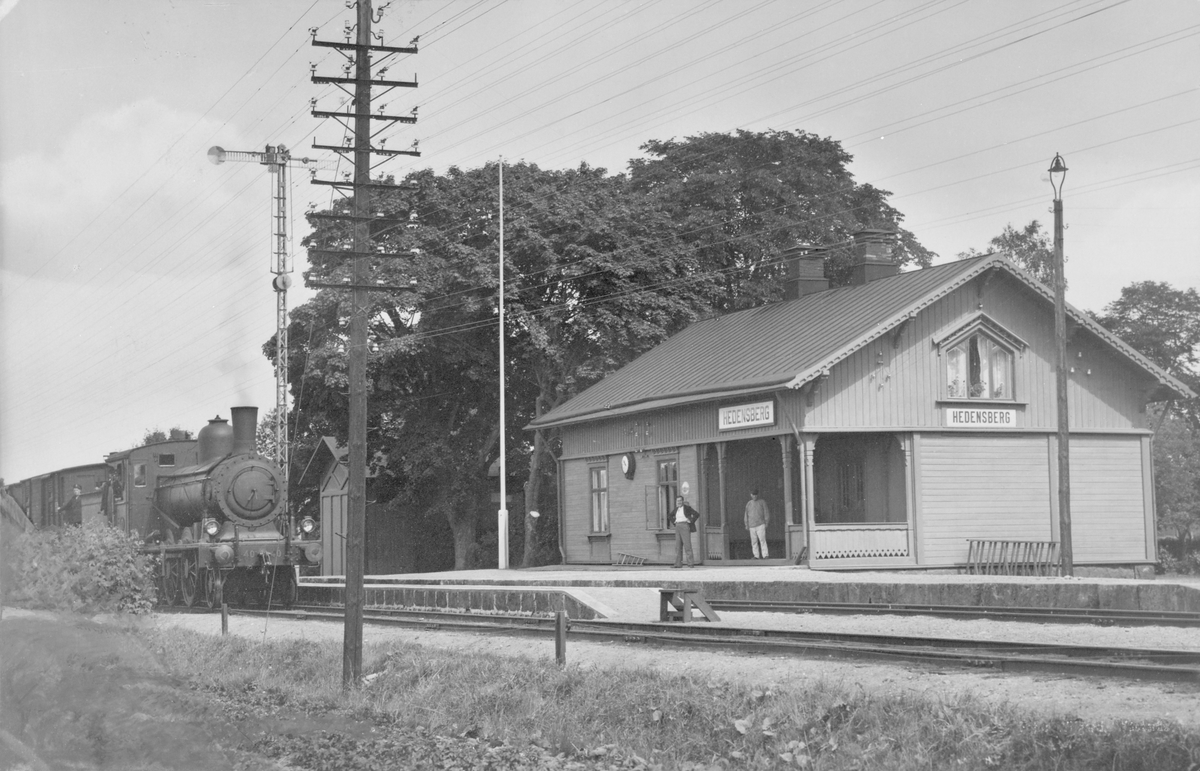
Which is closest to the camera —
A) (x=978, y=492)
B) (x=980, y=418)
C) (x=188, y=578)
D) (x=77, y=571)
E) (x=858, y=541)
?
(x=77, y=571)

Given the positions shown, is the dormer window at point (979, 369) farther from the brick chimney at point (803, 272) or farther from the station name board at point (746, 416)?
the brick chimney at point (803, 272)

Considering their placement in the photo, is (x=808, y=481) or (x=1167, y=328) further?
(x=1167, y=328)

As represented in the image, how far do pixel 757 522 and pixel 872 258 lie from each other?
8.28m

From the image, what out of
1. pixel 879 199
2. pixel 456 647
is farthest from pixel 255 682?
pixel 879 199

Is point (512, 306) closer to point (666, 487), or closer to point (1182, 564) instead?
point (666, 487)

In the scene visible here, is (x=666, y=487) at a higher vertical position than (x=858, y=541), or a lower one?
higher

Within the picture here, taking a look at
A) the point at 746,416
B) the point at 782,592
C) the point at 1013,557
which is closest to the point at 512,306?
the point at 746,416

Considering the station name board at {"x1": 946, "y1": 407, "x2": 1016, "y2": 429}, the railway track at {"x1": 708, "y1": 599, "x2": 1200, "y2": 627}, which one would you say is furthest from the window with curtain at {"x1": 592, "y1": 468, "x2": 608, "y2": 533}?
the railway track at {"x1": 708, "y1": 599, "x2": 1200, "y2": 627}

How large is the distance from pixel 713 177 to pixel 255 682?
37.4m

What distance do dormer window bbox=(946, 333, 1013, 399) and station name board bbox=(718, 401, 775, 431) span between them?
14.2ft

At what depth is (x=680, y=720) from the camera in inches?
398

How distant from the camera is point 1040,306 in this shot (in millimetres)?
31312

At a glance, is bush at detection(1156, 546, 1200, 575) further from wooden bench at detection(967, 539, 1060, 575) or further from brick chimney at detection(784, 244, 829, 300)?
brick chimney at detection(784, 244, 829, 300)

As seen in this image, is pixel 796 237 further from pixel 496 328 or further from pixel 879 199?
pixel 496 328
